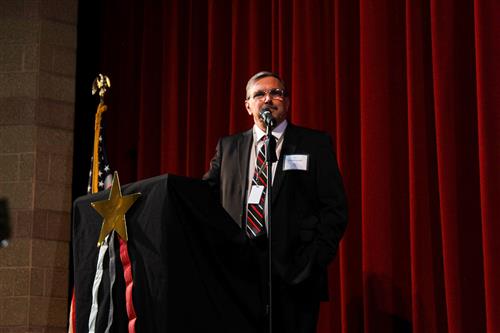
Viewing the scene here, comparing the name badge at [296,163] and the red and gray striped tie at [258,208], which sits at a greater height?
the name badge at [296,163]

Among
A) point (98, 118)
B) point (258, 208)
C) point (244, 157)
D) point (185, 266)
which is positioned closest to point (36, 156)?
point (98, 118)

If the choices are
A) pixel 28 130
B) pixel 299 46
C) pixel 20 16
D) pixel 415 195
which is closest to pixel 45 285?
pixel 28 130

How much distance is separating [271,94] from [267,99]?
0.03 meters

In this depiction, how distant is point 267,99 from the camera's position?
3230mm

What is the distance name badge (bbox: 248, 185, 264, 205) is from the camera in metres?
3.02

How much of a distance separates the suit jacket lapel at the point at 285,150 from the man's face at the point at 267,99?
70 mm

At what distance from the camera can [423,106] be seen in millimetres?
3789

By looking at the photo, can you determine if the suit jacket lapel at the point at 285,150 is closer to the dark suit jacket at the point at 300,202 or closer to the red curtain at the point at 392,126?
the dark suit jacket at the point at 300,202

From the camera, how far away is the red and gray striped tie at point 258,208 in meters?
2.95

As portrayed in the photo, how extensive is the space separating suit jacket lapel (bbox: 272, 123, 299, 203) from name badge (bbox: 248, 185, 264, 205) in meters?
0.06

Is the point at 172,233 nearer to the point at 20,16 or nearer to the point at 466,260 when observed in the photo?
the point at 466,260

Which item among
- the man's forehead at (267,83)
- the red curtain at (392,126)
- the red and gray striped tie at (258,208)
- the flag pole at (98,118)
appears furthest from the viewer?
the flag pole at (98,118)

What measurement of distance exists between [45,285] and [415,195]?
247 centimetres

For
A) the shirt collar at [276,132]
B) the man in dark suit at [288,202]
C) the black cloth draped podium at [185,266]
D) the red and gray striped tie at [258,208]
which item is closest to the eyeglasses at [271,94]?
the man in dark suit at [288,202]
